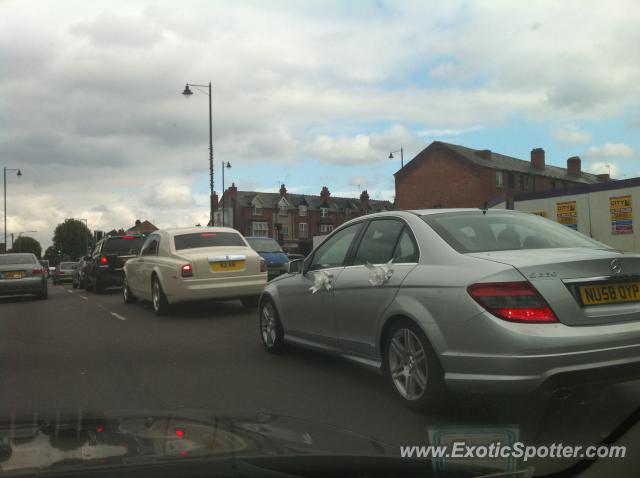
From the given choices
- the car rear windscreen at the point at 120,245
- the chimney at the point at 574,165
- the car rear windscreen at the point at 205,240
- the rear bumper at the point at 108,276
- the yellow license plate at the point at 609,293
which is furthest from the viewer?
the chimney at the point at 574,165

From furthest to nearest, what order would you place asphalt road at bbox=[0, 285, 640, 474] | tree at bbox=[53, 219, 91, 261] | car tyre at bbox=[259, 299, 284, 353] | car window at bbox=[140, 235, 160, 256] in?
tree at bbox=[53, 219, 91, 261] → car window at bbox=[140, 235, 160, 256] → car tyre at bbox=[259, 299, 284, 353] → asphalt road at bbox=[0, 285, 640, 474]

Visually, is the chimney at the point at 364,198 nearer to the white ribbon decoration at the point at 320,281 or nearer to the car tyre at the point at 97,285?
the car tyre at the point at 97,285

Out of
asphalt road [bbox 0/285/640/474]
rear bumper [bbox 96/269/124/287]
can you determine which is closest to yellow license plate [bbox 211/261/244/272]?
asphalt road [bbox 0/285/640/474]

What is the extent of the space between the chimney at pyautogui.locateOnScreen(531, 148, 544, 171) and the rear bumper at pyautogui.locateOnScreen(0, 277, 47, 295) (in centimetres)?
5539

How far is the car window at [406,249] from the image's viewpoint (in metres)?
4.72

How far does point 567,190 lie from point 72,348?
52.1 feet

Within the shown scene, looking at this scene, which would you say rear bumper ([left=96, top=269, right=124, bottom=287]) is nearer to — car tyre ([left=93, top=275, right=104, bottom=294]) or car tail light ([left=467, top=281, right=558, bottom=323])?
car tyre ([left=93, top=275, right=104, bottom=294])

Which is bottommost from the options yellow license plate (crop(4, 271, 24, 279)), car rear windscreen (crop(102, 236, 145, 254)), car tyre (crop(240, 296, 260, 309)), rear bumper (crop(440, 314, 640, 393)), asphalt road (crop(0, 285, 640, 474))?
asphalt road (crop(0, 285, 640, 474))

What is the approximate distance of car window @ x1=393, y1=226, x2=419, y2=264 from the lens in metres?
4.72

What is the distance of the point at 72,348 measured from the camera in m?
7.89

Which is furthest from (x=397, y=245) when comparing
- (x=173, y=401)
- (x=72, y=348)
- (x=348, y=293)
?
(x=72, y=348)

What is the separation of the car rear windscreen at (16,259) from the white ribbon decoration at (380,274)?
15792 millimetres

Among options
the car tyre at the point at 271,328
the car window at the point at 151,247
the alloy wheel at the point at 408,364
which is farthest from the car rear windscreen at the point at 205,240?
the alloy wheel at the point at 408,364

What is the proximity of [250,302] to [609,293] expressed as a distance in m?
8.76
